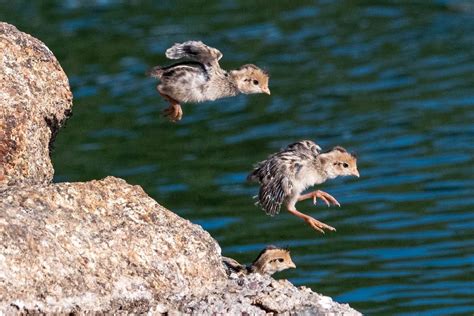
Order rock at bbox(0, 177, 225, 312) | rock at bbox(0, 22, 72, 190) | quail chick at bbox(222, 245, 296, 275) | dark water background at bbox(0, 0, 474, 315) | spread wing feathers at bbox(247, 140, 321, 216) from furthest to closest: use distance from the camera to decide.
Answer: dark water background at bbox(0, 0, 474, 315) → spread wing feathers at bbox(247, 140, 321, 216) → quail chick at bbox(222, 245, 296, 275) → rock at bbox(0, 22, 72, 190) → rock at bbox(0, 177, 225, 312)

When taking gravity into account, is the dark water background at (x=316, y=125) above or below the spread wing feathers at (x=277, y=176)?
above

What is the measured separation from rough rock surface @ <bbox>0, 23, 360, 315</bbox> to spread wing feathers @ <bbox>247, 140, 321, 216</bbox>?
210 centimetres

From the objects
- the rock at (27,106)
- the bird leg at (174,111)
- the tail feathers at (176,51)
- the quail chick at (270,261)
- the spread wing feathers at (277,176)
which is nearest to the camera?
the rock at (27,106)

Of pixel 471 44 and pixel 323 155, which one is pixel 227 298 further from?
pixel 471 44

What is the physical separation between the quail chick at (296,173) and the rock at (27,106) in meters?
1.73

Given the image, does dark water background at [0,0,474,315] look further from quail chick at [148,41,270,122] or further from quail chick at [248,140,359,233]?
quail chick at [148,41,270,122]

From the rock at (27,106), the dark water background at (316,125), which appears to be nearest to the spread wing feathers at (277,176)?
the rock at (27,106)

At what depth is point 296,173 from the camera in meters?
11.6

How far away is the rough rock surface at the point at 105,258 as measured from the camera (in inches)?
330

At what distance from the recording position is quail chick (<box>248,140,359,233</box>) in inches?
452

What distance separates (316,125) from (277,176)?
11.7m

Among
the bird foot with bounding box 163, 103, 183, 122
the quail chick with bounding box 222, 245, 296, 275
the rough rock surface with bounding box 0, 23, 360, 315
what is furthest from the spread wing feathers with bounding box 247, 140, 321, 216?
the rough rock surface with bounding box 0, 23, 360, 315

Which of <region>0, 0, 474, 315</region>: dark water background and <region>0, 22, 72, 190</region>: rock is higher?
<region>0, 0, 474, 315</region>: dark water background

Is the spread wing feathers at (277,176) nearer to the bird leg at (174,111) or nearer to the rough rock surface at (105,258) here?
the bird leg at (174,111)
